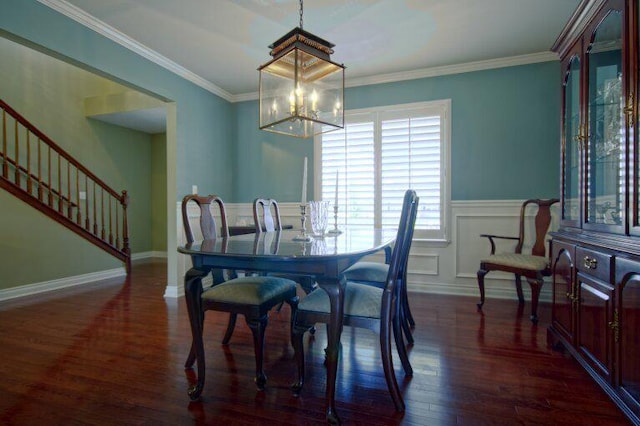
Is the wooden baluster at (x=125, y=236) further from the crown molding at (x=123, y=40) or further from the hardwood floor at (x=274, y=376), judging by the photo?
the crown molding at (x=123, y=40)

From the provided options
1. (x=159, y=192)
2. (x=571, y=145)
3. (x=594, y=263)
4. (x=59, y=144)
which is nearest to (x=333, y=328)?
(x=594, y=263)

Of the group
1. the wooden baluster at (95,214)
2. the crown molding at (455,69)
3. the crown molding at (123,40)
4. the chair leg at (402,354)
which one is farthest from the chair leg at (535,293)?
the wooden baluster at (95,214)

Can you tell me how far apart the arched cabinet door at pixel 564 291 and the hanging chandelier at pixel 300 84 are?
1.73m

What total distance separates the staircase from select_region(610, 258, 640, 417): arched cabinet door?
17.3 ft

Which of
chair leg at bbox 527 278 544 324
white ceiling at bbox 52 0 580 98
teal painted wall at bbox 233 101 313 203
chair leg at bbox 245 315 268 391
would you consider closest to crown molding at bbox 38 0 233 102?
white ceiling at bbox 52 0 580 98

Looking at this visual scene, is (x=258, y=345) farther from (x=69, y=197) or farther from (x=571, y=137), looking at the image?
(x=69, y=197)

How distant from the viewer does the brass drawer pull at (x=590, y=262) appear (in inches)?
67.9

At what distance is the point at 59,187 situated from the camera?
171 inches

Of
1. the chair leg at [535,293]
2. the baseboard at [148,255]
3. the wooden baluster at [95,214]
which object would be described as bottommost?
the baseboard at [148,255]

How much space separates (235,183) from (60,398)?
3.29m

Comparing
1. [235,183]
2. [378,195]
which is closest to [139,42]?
[235,183]

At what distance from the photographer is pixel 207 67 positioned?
371 cm

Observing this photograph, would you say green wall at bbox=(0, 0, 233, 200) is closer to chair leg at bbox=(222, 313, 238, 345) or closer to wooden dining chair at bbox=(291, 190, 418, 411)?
chair leg at bbox=(222, 313, 238, 345)

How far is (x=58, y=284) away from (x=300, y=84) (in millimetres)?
4206
